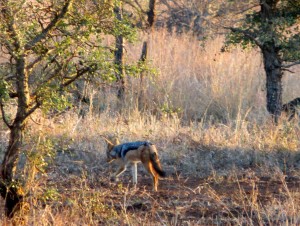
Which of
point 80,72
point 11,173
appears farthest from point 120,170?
point 80,72

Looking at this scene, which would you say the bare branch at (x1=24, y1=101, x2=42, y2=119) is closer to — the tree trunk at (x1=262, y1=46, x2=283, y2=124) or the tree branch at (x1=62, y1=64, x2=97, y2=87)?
the tree branch at (x1=62, y1=64, x2=97, y2=87)

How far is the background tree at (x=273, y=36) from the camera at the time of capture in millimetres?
10258

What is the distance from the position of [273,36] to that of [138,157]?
11.0 ft

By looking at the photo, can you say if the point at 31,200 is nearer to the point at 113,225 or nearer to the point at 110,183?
the point at 113,225

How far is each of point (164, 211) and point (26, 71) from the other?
2034 millimetres

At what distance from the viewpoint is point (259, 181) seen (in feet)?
27.5

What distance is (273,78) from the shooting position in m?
10.8

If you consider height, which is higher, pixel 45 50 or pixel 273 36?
pixel 273 36

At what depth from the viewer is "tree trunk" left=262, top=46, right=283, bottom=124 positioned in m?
10.7

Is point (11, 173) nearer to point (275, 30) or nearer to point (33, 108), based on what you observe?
point (33, 108)

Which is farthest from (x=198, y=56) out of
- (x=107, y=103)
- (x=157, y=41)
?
(x=107, y=103)

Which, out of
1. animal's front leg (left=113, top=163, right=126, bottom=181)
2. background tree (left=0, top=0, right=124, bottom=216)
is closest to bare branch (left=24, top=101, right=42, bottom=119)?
background tree (left=0, top=0, right=124, bottom=216)

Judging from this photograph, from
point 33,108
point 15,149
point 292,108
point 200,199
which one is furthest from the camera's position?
point 292,108

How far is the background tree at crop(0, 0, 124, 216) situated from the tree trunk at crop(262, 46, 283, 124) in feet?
16.7
